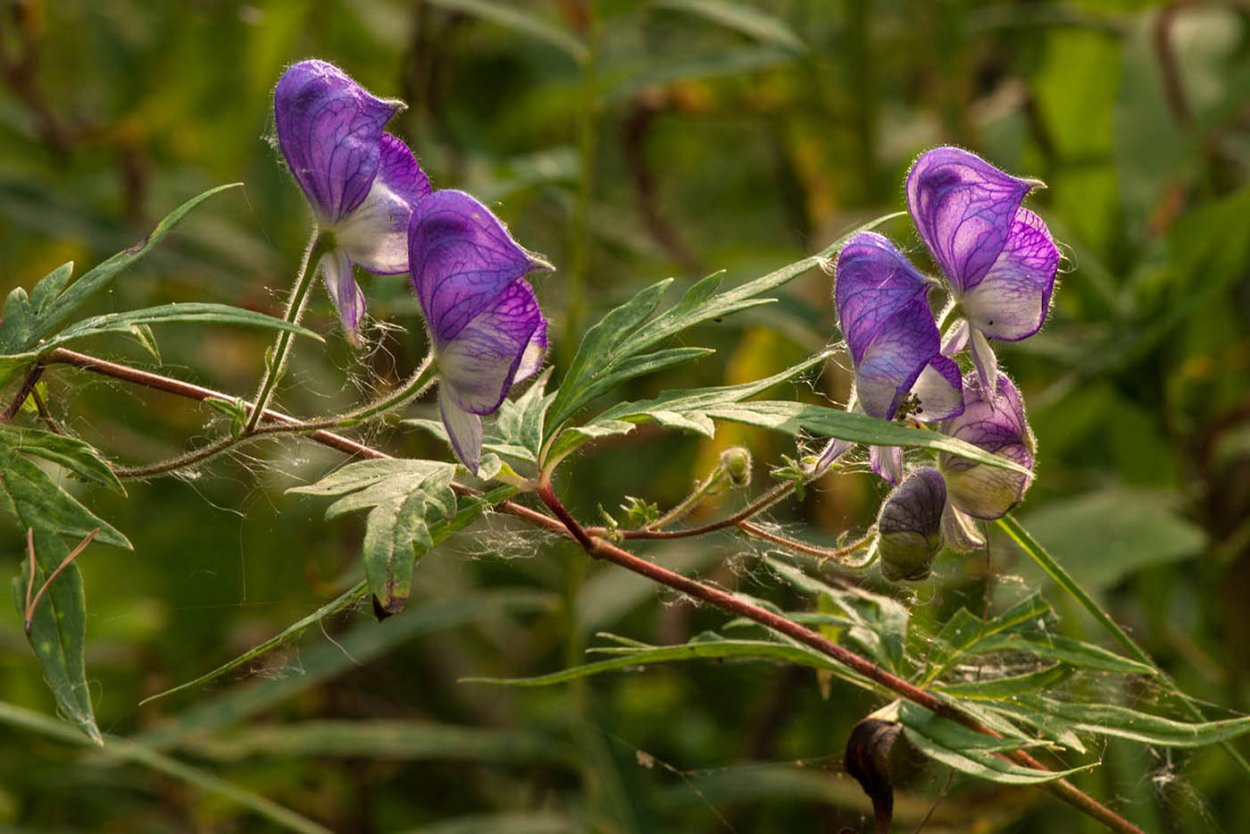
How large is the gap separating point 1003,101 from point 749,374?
2.83ft

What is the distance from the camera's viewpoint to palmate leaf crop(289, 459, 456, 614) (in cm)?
78

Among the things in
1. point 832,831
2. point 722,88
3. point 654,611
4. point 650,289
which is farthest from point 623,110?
point 650,289

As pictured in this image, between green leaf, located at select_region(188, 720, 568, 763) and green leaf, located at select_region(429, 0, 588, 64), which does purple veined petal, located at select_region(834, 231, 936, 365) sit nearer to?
green leaf, located at select_region(429, 0, 588, 64)

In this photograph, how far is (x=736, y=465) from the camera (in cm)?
95

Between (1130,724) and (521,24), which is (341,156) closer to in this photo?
(1130,724)

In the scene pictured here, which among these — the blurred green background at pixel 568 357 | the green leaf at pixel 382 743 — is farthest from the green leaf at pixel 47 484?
the green leaf at pixel 382 743

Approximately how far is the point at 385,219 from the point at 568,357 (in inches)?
38.6

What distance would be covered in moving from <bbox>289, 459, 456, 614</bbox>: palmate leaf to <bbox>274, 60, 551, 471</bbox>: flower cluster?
3 centimetres

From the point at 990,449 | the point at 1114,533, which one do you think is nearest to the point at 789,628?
the point at 990,449

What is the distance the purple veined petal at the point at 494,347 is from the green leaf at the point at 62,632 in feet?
0.79

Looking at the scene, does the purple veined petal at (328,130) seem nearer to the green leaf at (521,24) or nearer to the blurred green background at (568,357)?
the blurred green background at (568,357)

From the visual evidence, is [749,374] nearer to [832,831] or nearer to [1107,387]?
[1107,387]

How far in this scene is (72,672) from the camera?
79 cm

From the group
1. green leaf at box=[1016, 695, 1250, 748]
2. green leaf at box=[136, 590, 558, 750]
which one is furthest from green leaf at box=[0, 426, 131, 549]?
green leaf at box=[136, 590, 558, 750]
